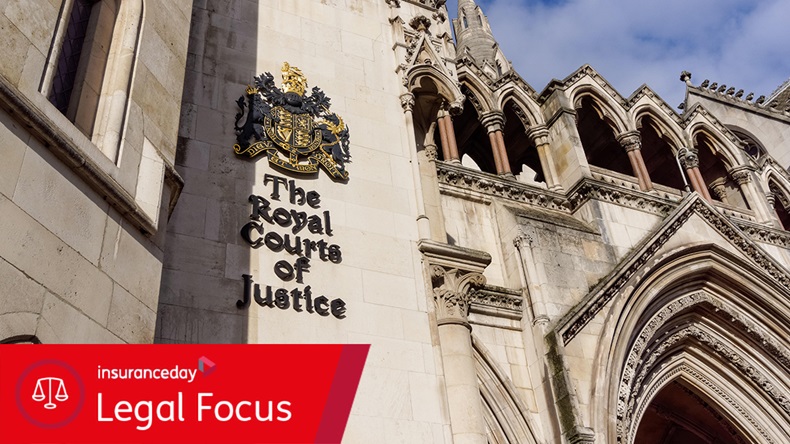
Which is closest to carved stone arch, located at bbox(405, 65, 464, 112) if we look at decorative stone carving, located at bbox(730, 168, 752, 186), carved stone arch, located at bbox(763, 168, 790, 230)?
decorative stone carving, located at bbox(730, 168, 752, 186)

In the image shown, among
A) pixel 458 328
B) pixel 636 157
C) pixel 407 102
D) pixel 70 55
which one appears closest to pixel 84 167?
pixel 70 55

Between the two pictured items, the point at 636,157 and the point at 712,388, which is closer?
the point at 712,388

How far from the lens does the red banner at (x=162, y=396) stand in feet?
13.3

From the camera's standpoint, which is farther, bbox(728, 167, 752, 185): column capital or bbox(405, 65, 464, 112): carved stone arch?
bbox(728, 167, 752, 185): column capital

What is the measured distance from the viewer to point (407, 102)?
11.4 metres

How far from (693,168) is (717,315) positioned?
4.38m

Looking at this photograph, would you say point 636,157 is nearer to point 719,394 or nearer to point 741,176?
point 741,176

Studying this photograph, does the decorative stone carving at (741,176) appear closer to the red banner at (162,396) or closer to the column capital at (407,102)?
the column capital at (407,102)

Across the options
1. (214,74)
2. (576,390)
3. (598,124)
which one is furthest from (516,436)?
(598,124)

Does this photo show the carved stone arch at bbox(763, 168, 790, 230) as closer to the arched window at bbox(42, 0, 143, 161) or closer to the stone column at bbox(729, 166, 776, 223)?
the stone column at bbox(729, 166, 776, 223)

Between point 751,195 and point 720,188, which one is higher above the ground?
point 720,188

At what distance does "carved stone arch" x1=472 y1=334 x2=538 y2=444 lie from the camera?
1230 cm

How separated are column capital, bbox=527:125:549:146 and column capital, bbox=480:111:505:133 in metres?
0.86

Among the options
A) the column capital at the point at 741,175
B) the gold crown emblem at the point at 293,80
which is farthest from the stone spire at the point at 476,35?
the gold crown emblem at the point at 293,80
